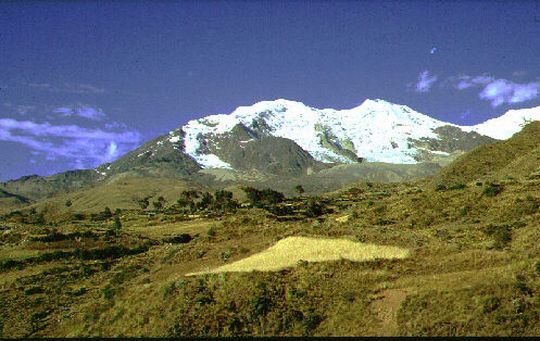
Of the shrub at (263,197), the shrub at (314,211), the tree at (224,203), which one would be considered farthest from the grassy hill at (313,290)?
the shrub at (263,197)

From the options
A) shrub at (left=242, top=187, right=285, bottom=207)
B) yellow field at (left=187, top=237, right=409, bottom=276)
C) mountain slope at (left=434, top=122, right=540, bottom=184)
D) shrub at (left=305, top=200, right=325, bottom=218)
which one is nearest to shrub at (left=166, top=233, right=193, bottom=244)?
shrub at (left=305, top=200, right=325, bottom=218)

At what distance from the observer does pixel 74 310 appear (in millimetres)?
38344

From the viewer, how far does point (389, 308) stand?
27.1 meters

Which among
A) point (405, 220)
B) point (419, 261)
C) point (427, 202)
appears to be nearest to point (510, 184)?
point (427, 202)

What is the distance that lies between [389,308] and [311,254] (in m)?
9.53

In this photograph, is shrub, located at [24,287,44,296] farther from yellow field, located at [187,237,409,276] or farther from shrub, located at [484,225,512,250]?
shrub, located at [484,225,512,250]

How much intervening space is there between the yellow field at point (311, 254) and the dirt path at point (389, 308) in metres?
5.75

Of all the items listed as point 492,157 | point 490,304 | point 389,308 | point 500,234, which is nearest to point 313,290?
point 389,308

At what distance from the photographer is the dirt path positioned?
25.8m

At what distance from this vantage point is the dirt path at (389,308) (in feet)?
84.6

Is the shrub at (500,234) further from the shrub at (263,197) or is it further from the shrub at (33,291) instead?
the shrub at (263,197)

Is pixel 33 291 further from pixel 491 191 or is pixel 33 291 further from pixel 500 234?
pixel 491 191

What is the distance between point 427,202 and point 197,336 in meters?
45.1

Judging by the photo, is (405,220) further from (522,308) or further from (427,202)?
(522,308)
